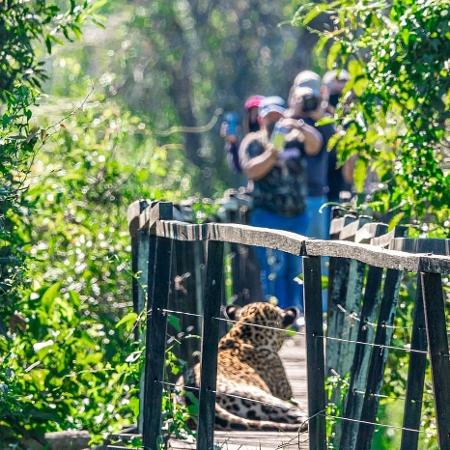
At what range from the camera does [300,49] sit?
24.2 meters

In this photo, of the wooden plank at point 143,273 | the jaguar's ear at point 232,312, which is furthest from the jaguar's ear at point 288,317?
the wooden plank at point 143,273

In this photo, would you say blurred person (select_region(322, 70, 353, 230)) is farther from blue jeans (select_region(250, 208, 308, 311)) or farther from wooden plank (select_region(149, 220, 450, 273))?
wooden plank (select_region(149, 220, 450, 273))

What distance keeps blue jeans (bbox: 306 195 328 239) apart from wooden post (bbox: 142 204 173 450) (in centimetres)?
617

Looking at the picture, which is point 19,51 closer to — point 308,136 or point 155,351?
point 155,351

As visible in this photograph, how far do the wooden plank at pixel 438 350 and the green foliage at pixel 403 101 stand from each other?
2.72 meters

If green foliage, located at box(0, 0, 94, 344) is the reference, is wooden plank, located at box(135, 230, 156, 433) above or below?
below

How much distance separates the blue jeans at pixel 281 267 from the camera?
12.7 m

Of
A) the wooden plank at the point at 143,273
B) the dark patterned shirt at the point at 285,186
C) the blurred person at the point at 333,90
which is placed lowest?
the wooden plank at the point at 143,273

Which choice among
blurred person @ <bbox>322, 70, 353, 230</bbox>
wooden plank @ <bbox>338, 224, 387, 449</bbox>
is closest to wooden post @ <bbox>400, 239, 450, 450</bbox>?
wooden plank @ <bbox>338, 224, 387, 449</bbox>

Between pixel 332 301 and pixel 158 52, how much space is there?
18.0m

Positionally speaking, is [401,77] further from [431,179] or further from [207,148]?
[207,148]

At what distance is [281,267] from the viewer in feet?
41.6

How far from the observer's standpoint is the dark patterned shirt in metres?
12.8

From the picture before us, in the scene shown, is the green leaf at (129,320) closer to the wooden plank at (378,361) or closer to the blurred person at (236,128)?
the wooden plank at (378,361)
